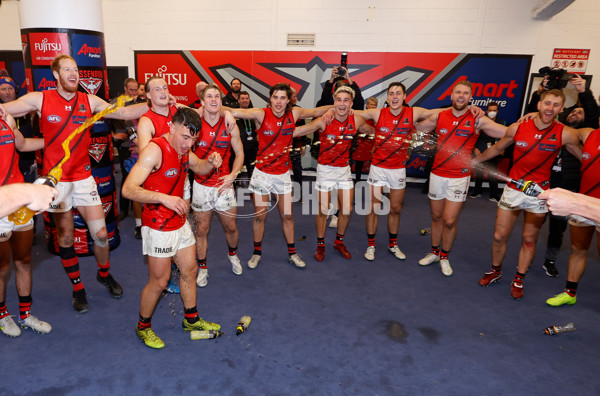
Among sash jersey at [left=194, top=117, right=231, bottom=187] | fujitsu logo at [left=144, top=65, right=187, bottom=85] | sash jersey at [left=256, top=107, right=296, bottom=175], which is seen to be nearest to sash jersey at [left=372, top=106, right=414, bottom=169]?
sash jersey at [left=256, top=107, right=296, bottom=175]

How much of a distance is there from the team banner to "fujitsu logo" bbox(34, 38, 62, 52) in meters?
5.53

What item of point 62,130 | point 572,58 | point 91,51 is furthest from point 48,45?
point 572,58

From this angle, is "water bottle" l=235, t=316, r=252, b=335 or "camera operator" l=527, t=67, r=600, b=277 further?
"camera operator" l=527, t=67, r=600, b=277

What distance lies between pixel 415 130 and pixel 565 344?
9.62 ft

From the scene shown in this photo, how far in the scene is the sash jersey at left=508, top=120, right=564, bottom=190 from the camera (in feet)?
13.6

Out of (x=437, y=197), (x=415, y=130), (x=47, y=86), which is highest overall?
(x=47, y=86)

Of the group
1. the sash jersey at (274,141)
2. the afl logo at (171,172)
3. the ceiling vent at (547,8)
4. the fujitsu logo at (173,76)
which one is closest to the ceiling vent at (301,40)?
the fujitsu logo at (173,76)

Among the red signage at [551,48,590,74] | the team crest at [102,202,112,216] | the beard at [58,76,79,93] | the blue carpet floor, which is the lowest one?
the blue carpet floor

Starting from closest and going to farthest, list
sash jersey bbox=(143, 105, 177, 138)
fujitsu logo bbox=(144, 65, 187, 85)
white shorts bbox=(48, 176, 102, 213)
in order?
white shorts bbox=(48, 176, 102, 213) → sash jersey bbox=(143, 105, 177, 138) → fujitsu logo bbox=(144, 65, 187, 85)

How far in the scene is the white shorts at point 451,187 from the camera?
15.8 feet

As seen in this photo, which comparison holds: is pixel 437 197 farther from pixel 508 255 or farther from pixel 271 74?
pixel 271 74

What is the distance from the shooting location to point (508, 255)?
18.9ft

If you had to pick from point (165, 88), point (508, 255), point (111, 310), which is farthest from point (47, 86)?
point (508, 255)

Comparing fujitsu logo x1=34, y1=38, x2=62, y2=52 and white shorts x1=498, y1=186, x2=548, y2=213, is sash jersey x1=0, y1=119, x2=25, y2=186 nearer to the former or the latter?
fujitsu logo x1=34, y1=38, x2=62, y2=52
